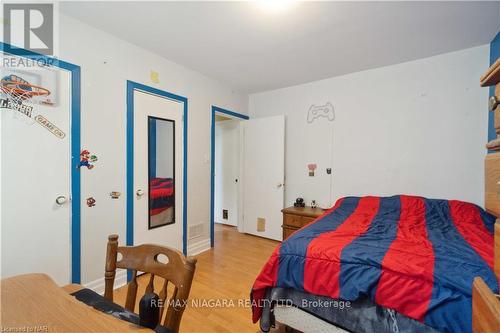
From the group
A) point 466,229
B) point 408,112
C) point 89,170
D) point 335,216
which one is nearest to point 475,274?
point 466,229

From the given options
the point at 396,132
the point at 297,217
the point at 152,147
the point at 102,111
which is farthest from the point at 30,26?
the point at 396,132

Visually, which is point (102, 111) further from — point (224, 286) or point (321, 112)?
point (321, 112)

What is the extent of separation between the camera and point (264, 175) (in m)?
3.70

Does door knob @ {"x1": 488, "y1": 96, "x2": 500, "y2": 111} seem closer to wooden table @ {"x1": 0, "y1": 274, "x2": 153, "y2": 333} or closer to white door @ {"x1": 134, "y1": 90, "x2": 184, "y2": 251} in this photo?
wooden table @ {"x1": 0, "y1": 274, "x2": 153, "y2": 333}

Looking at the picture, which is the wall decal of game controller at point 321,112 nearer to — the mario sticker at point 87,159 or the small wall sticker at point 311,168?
the small wall sticker at point 311,168

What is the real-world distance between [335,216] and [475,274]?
1220 millimetres

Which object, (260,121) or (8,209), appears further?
(260,121)

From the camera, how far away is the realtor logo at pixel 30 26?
1633 millimetres

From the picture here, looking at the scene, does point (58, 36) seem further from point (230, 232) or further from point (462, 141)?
point (462, 141)

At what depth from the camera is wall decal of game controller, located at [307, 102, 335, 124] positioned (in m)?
3.26

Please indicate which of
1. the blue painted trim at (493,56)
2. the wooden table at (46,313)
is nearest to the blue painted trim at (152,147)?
the wooden table at (46,313)

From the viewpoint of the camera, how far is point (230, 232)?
4.02 m

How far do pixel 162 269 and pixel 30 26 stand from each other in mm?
2144

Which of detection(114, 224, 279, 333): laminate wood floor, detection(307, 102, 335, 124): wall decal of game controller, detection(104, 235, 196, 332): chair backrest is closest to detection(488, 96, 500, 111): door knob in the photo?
detection(104, 235, 196, 332): chair backrest
